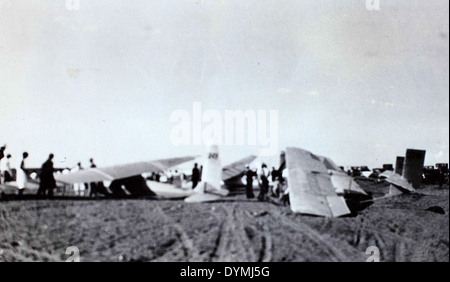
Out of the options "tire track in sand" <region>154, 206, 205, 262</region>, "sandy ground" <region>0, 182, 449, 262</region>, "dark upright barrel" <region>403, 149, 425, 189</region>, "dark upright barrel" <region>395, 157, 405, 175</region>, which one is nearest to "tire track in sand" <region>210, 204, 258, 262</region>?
"sandy ground" <region>0, 182, 449, 262</region>

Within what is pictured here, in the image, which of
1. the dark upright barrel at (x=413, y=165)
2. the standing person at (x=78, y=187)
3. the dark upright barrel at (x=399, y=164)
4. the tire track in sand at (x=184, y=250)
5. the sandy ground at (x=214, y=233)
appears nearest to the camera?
the tire track in sand at (x=184, y=250)

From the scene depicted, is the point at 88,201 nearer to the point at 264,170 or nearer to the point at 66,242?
the point at 66,242

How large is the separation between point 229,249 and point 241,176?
15530mm

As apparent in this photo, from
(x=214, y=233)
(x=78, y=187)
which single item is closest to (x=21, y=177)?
(x=78, y=187)

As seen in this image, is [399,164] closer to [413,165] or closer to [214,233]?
[413,165]

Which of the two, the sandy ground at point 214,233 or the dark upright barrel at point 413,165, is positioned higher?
the dark upright barrel at point 413,165

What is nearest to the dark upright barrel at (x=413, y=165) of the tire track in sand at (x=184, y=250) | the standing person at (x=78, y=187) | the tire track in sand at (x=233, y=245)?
the tire track in sand at (x=233, y=245)

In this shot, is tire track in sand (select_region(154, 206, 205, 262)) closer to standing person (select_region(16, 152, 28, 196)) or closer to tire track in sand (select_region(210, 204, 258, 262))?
tire track in sand (select_region(210, 204, 258, 262))

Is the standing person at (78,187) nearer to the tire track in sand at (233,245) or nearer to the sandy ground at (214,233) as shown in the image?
the sandy ground at (214,233)

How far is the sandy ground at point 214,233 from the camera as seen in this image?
21.7 feet

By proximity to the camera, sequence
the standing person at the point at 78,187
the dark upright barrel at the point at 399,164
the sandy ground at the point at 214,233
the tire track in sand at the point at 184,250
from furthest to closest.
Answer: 1. the dark upright barrel at the point at 399,164
2. the standing person at the point at 78,187
3. the sandy ground at the point at 214,233
4. the tire track in sand at the point at 184,250

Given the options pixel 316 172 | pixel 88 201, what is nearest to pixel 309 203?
pixel 316 172
